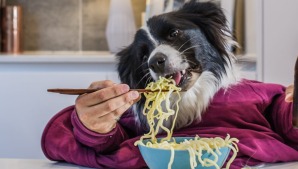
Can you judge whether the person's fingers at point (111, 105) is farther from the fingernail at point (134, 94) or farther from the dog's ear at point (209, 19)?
the dog's ear at point (209, 19)

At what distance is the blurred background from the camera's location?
165cm

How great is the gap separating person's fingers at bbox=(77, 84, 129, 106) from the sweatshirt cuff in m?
0.06

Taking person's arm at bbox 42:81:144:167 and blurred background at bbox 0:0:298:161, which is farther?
blurred background at bbox 0:0:298:161

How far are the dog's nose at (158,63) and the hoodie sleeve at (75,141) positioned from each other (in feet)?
0.51

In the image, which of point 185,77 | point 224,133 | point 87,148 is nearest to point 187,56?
point 185,77

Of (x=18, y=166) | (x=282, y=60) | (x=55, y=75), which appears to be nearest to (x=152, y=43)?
(x=18, y=166)

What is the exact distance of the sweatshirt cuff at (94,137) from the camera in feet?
3.06

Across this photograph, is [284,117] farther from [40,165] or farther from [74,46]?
[74,46]

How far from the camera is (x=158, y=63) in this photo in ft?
3.34

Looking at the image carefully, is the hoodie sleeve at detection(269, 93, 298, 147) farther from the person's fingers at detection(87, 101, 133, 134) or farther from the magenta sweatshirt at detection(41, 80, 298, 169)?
the person's fingers at detection(87, 101, 133, 134)

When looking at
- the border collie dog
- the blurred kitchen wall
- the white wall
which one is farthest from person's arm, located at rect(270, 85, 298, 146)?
the blurred kitchen wall

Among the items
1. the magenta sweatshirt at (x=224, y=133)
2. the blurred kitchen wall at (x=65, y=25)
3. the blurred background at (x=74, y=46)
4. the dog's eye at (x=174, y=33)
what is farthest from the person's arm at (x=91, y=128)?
the blurred kitchen wall at (x=65, y=25)

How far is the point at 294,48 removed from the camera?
5.34 ft

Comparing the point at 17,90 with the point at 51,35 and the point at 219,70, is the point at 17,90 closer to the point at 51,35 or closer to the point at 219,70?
the point at 51,35
